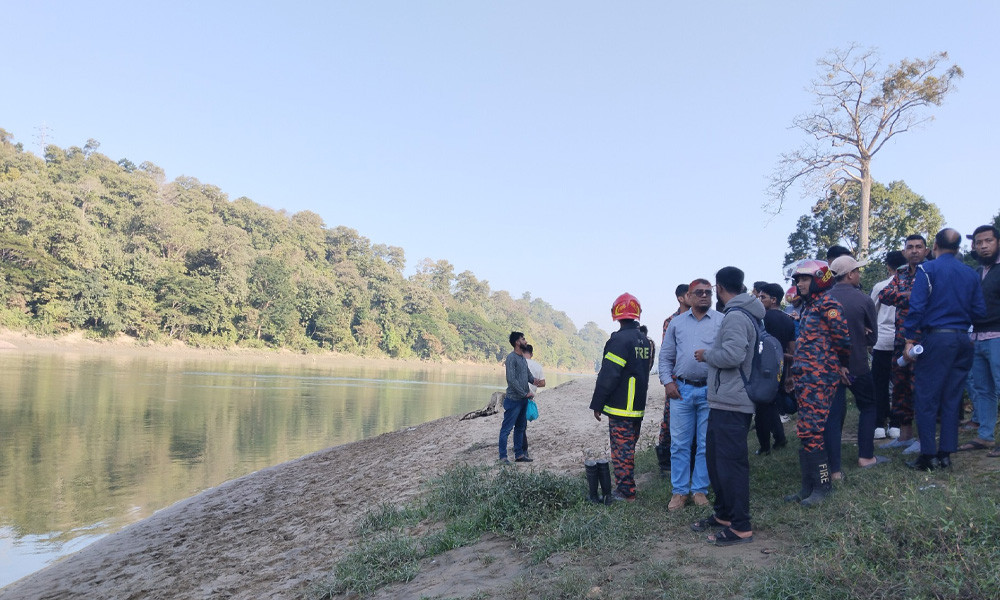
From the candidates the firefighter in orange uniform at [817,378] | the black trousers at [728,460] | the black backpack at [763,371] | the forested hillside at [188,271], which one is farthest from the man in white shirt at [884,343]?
the forested hillside at [188,271]

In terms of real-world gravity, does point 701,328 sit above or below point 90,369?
above

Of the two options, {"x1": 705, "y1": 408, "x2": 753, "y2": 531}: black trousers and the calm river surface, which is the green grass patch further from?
the calm river surface

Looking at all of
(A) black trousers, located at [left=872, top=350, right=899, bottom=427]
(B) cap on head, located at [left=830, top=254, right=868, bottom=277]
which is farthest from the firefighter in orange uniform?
(A) black trousers, located at [left=872, top=350, right=899, bottom=427]

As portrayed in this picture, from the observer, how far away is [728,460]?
417cm

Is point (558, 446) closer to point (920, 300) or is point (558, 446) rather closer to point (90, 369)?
point (920, 300)

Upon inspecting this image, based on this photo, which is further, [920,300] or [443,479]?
[443,479]

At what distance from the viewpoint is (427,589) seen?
4.08m

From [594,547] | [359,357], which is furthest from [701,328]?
[359,357]

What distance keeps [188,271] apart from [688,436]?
5977cm

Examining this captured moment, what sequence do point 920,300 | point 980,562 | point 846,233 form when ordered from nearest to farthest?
point 980,562 → point 920,300 → point 846,233

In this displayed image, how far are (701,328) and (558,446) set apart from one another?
4.53 meters

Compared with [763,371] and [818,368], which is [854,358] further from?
[763,371]

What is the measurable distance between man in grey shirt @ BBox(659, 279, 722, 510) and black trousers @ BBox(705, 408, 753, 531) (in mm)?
637

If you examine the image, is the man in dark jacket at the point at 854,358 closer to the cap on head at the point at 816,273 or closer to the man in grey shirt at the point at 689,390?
the cap on head at the point at 816,273
